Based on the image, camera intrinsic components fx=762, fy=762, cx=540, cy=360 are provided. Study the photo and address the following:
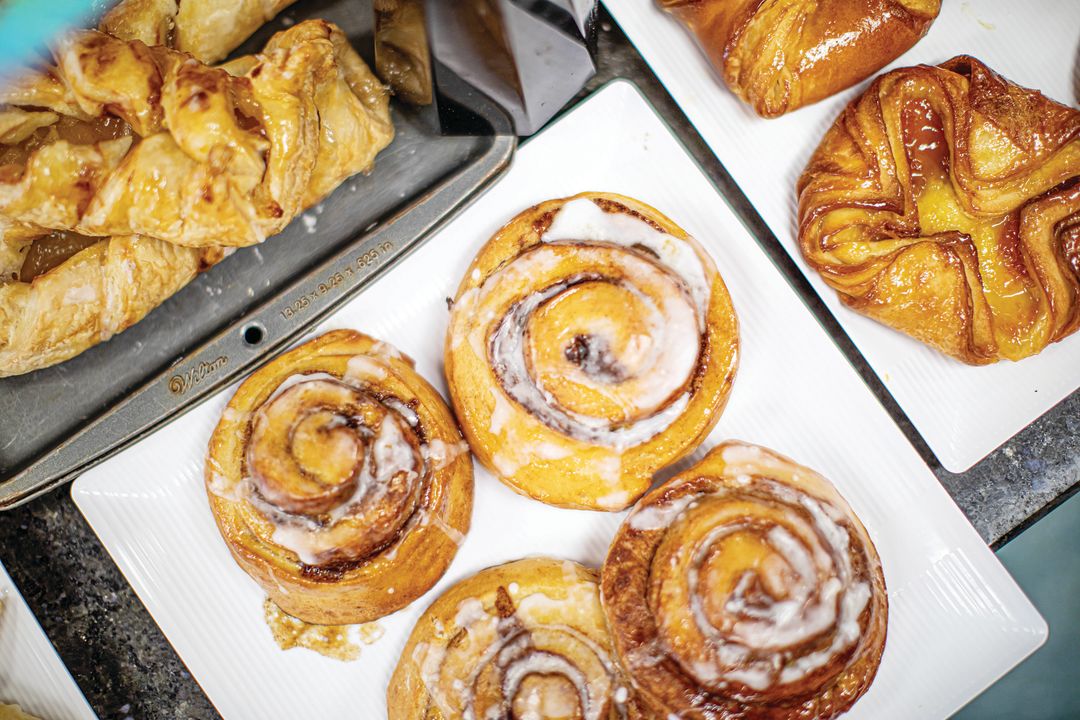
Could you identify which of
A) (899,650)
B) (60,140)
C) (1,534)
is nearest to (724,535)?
(899,650)

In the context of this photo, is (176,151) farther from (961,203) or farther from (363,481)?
(961,203)

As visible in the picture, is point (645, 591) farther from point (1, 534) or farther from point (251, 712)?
point (1, 534)

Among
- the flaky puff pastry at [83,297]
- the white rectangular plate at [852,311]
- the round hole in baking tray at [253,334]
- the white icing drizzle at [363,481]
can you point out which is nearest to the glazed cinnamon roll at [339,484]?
the white icing drizzle at [363,481]

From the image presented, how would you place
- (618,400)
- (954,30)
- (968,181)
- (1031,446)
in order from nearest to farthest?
(618,400) → (968,181) → (954,30) → (1031,446)

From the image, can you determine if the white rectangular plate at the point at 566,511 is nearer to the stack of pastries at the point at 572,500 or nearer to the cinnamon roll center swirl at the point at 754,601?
the stack of pastries at the point at 572,500

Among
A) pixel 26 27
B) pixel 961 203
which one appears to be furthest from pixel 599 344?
pixel 26 27

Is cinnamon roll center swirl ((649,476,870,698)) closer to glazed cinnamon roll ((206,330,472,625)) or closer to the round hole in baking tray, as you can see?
glazed cinnamon roll ((206,330,472,625))

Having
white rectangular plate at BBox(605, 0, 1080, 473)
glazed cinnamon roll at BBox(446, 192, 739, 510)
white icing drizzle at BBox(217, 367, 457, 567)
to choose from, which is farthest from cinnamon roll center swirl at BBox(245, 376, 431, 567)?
white rectangular plate at BBox(605, 0, 1080, 473)
